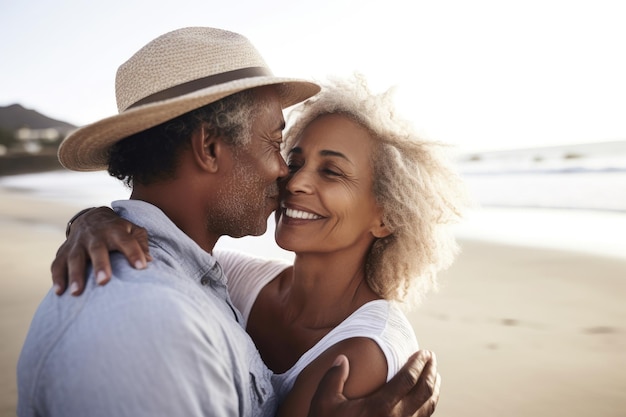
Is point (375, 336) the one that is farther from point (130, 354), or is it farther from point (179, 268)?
point (130, 354)

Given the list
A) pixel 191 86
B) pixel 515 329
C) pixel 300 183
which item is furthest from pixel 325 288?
pixel 515 329

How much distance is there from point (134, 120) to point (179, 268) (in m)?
0.55

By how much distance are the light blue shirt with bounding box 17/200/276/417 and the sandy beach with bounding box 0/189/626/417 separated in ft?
8.12

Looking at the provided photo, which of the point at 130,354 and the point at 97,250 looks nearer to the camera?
the point at 130,354

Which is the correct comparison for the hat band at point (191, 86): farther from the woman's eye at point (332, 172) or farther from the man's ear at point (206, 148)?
the woman's eye at point (332, 172)

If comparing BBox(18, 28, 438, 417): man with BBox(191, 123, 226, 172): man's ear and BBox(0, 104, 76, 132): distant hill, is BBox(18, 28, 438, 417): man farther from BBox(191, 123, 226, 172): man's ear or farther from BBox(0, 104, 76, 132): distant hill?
BBox(0, 104, 76, 132): distant hill

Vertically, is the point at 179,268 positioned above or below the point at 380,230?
Result: above

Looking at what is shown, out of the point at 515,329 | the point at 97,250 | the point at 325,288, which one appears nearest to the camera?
the point at 97,250

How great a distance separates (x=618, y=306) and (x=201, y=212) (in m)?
4.87

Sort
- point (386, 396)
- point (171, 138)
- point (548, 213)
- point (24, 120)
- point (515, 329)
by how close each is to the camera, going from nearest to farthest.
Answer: point (386, 396) → point (171, 138) → point (515, 329) → point (548, 213) → point (24, 120)

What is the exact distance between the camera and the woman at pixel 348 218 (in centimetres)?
258

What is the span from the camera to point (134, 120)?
182cm

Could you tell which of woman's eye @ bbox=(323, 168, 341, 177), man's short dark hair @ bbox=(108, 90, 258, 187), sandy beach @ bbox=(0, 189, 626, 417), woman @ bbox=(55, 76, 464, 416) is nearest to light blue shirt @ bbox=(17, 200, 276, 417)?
man's short dark hair @ bbox=(108, 90, 258, 187)

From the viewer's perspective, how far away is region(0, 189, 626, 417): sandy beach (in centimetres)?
359
